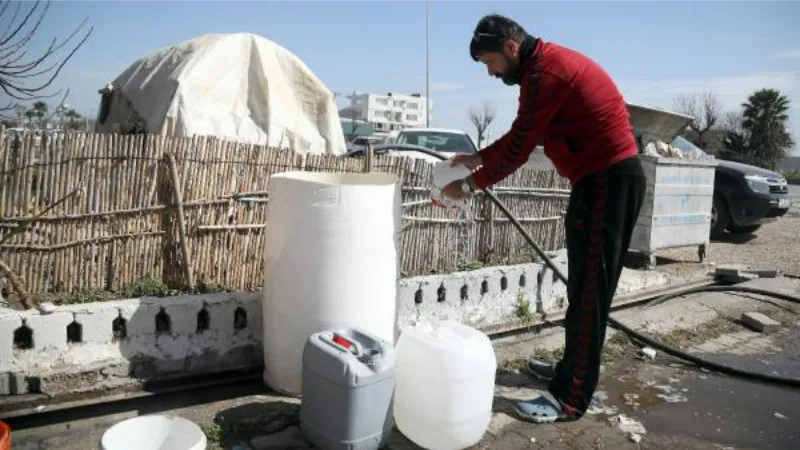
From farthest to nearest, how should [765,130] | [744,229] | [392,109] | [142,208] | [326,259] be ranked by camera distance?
[392,109] < [765,130] < [744,229] < [142,208] < [326,259]

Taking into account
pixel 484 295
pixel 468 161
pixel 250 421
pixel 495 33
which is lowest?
pixel 250 421

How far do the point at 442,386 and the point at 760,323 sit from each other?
4.13 m

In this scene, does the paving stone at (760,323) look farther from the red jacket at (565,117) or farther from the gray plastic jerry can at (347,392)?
the gray plastic jerry can at (347,392)

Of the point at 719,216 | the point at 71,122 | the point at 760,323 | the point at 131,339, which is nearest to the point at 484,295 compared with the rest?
the point at 131,339

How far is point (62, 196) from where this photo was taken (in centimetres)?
355

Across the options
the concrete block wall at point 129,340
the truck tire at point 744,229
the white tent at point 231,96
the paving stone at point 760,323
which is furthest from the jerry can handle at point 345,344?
the truck tire at point 744,229

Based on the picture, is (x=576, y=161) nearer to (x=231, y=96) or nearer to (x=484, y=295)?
(x=484, y=295)

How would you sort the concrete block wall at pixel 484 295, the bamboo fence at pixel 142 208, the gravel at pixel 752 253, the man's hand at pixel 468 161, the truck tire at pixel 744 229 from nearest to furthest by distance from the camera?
the man's hand at pixel 468 161, the bamboo fence at pixel 142 208, the concrete block wall at pixel 484 295, the gravel at pixel 752 253, the truck tire at pixel 744 229

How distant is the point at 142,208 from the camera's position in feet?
12.5

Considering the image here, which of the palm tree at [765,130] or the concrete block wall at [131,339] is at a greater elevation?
the palm tree at [765,130]

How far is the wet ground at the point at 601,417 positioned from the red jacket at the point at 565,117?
1384 millimetres

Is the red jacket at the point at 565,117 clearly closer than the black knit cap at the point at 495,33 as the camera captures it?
Yes

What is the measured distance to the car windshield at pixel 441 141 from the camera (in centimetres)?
1058

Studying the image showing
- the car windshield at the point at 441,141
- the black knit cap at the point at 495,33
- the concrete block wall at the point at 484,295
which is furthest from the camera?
the car windshield at the point at 441,141
